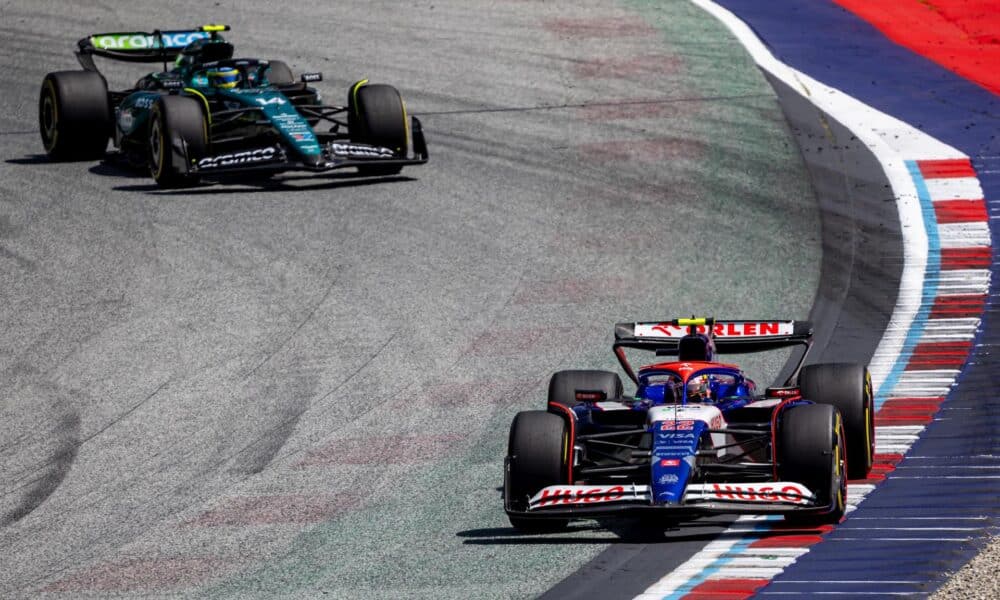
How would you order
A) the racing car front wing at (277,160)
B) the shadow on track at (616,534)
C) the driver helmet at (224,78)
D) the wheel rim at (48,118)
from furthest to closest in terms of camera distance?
the wheel rim at (48,118)
the driver helmet at (224,78)
the racing car front wing at (277,160)
the shadow on track at (616,534)

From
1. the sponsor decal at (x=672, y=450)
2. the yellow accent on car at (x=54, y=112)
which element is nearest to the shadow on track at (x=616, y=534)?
the sponsor decal at (x=672, y=450)

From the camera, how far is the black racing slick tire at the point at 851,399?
1283 centimetres

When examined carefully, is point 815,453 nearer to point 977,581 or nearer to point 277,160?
point 977,581

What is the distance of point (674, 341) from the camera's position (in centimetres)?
1388

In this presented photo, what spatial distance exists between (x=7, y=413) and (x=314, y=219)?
271 inches

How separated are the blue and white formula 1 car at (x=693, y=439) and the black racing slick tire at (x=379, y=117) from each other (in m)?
9.69

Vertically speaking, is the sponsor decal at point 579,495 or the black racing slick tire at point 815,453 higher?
the black racing slick tire at point 815,453

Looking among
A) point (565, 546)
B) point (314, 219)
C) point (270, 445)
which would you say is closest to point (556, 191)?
point (314, 219)

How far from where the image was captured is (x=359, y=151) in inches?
887

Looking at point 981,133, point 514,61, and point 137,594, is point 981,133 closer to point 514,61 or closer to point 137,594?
point 514,61

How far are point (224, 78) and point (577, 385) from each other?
10.8 m

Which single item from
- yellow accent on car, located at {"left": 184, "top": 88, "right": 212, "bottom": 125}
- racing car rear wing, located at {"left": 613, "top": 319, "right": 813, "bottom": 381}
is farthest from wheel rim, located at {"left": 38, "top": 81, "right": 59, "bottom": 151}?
racing car rear wing, located at {"left": 613, "top": 319, "right": 813, "bottom": 381}

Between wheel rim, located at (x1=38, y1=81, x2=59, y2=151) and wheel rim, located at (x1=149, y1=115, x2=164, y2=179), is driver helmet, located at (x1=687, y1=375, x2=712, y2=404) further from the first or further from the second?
wheel rim, located at (x1=38, y1=81, x2=59, y2=151)

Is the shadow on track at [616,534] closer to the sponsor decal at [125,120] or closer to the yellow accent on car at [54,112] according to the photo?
the sponsor decal at [125,120]
